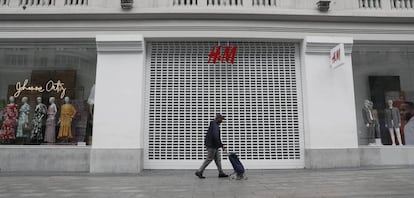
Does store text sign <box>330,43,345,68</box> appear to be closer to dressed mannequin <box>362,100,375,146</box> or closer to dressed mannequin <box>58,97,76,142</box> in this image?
dressed mannequin <box>362,100,375,146</box>

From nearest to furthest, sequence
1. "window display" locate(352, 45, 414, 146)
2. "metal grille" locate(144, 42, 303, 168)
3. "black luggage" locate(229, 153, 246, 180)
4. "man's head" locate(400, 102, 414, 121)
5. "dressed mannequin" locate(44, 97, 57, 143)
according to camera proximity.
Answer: "black luggage" locate(229, 153, 246, 180)
"metal grille" locate(144, 42, 303, 168)
"dressed mannequin" locate(44, 97, 57, 143)
"window display" locate(352, 45, 414, 146)
"man's head" locate(400, 102, 414, 121)

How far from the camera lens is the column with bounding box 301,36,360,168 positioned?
1046 centimetres

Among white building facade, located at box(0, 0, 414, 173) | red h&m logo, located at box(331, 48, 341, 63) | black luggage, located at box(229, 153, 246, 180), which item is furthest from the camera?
white building facade, located at box(0, 0, 414, 173)

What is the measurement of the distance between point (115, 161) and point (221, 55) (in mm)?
4692

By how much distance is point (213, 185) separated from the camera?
754 cm

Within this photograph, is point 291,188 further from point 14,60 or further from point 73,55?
point 14,60

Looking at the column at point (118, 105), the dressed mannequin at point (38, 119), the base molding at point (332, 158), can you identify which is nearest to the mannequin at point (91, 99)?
the column at point (118, 105)

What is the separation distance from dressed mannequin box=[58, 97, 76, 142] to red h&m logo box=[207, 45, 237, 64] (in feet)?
15.8

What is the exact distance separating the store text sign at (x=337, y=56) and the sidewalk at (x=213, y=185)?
319 cm

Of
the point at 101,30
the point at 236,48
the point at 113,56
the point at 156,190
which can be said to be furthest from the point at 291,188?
the point at 101,30

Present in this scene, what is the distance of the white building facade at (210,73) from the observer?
34.3 feet

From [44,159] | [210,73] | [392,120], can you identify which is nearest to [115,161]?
[44,159]

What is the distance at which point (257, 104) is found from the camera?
10984 millimetres

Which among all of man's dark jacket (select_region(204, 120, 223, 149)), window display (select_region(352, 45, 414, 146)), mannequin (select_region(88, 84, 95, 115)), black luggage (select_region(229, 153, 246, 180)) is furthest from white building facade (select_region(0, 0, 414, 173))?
black luggage (select_region(229, 153, 246, 180))
